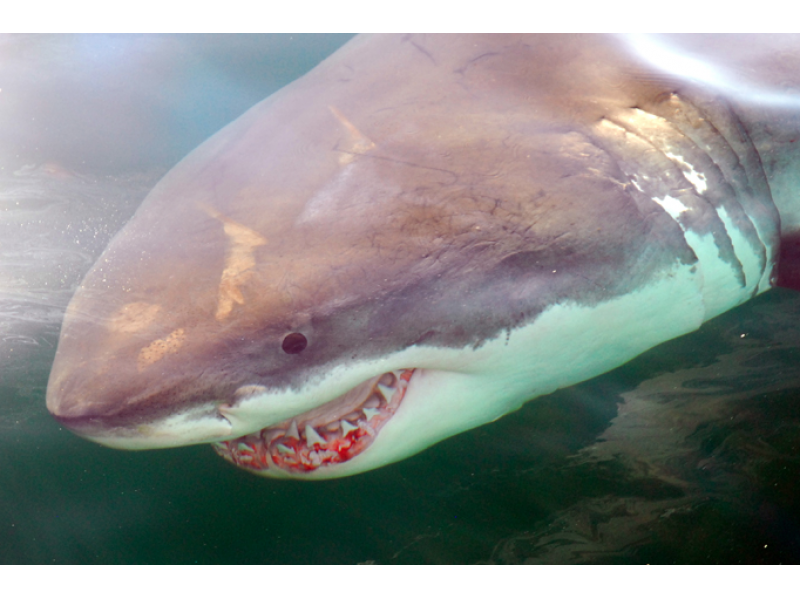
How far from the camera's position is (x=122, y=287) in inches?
50.4

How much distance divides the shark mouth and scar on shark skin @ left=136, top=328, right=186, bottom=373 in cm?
33

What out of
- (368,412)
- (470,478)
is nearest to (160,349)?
(368,412)

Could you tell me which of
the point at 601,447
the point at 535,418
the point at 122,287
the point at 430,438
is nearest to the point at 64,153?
the point at 122,287

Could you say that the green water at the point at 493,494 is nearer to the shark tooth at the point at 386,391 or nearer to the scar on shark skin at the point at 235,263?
the shark tooth at the point at 386,391

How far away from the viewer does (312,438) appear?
1.37 meters

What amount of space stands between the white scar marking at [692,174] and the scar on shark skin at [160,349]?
123 centimetres

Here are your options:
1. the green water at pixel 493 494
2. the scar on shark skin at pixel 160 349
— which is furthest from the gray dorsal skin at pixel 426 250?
the green water at pixel 493 494

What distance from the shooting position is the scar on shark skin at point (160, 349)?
3.73 ft

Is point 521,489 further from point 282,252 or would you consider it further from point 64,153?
point 64,153

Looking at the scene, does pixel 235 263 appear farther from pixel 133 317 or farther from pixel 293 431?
pixel 293 431

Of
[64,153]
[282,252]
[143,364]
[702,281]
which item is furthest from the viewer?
[64,153]

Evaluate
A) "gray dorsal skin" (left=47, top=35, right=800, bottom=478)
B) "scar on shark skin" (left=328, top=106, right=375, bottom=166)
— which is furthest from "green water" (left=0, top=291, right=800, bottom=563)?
"scar on shark skin" (left=328, top=106, right=375, bottom=166)

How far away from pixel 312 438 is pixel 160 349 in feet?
1.34

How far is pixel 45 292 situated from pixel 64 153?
0.87 metres
